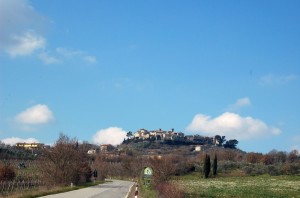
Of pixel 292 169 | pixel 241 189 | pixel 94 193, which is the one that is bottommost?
pixel 94 193

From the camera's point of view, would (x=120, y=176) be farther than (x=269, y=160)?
No

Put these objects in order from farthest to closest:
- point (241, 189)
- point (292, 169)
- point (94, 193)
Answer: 1. point (292, 169)
2. point (241, 189)
3. point (94, 193)

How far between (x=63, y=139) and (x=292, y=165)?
67.4 m

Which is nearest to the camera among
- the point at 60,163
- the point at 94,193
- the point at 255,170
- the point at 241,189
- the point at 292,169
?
the point at 94,193

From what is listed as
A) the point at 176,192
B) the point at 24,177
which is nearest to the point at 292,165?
the point at 24,177

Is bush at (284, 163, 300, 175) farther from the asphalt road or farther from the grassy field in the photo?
the asphalt road

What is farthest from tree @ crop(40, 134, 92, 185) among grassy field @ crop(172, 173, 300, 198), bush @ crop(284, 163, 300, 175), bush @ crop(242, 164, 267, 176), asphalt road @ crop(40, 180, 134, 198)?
bush @ crop(284, 163, 300, 175)

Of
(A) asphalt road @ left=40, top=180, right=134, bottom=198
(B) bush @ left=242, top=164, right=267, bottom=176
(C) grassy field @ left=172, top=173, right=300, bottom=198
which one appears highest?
(B) bush @ left=242, top=164, right=267, bottom=176

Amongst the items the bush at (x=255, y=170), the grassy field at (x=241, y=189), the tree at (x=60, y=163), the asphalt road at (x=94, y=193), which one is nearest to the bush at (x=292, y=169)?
the bush at (x=255, y=170)

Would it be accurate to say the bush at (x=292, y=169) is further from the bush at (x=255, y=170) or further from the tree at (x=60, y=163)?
the tree at (x=60, y=163)

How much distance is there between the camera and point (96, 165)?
422ft

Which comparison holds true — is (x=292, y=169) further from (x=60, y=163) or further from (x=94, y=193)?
(x=94, y=193)

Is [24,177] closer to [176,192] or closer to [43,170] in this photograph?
[43,170]

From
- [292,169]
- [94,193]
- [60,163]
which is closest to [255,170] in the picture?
[292,169]
